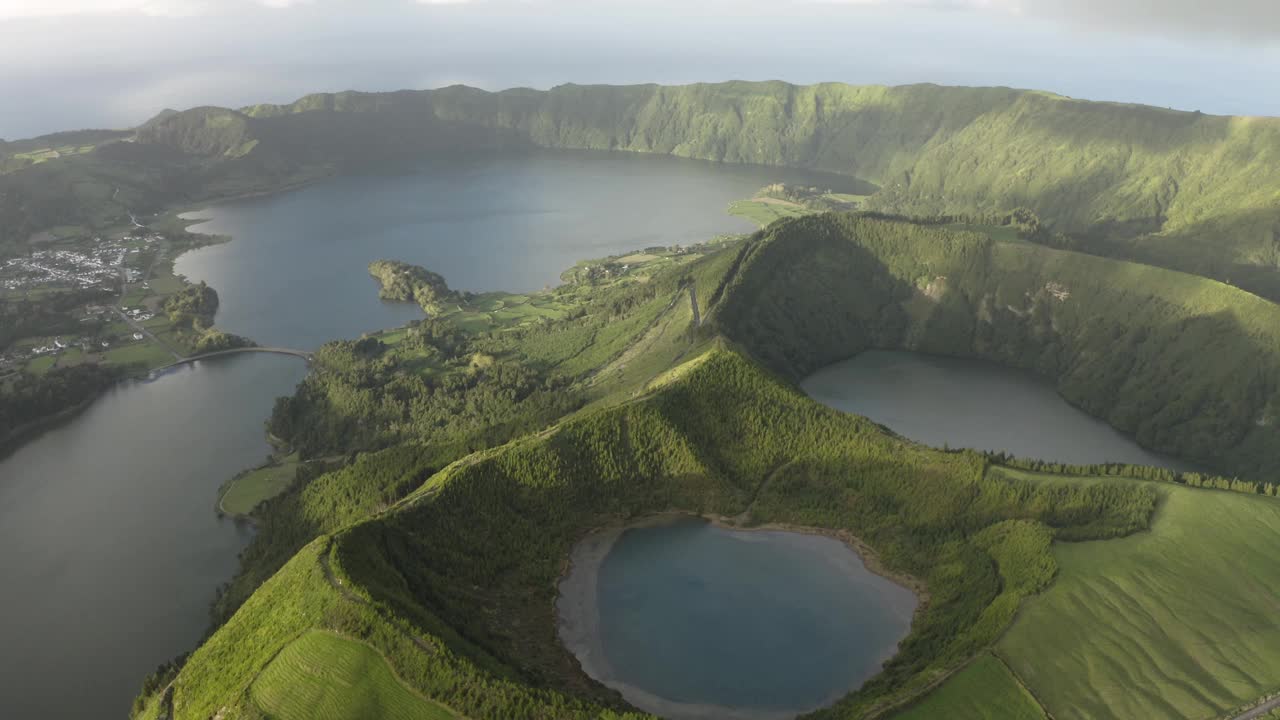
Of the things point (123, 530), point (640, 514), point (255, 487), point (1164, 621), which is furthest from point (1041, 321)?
point (123, 530)

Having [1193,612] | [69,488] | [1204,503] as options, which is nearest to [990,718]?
[1193,612]

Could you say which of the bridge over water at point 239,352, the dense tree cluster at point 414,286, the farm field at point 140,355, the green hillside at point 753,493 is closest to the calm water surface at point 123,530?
the bridge over water at point 239,352

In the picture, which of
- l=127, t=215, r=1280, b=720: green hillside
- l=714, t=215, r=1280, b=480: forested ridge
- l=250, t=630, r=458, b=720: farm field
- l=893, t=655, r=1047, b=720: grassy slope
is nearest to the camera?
l=250, t=630, r=458, b=720: farm field

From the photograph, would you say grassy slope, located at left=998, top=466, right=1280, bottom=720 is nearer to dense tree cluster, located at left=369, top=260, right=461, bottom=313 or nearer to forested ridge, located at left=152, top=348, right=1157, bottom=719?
forested ridge, located at left=152, top=348, right=1157, bottom=719

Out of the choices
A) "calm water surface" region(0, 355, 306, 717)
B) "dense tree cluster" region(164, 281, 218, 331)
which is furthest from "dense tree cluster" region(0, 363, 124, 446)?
"dense tree cluster" region(164, 281, 218, 331)

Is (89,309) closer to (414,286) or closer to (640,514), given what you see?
(414,286)

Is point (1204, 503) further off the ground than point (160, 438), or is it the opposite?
point (1204, 503)

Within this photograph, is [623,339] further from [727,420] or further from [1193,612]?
[1193,612]
